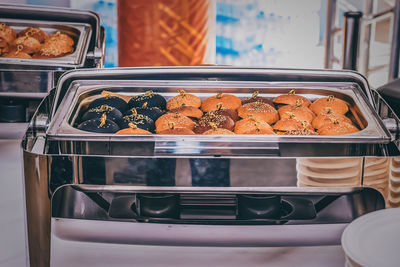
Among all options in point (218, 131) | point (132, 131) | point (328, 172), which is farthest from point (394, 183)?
point (132, 131)

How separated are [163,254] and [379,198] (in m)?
0.51

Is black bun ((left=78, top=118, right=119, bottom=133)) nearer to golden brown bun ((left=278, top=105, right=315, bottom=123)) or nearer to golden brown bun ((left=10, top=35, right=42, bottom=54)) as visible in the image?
golden brown bun ((left=278, top=105, right=315, bottom=123))

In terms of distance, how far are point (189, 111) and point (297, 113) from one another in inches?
11.9

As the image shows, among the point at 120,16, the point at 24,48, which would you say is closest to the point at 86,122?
the point at 24,48

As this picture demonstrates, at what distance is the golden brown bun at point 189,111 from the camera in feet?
3.54

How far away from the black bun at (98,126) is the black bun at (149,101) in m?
0.16

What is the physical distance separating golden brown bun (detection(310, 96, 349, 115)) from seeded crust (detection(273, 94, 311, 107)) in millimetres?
32

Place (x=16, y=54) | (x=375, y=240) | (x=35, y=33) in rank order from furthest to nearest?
(x=35, y=33), (x=16, y=54), (x=375, y=240)

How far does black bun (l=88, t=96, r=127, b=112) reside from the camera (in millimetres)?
1080

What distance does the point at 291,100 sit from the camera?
112 centimetres

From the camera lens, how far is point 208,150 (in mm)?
828

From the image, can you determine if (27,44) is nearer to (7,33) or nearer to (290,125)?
(7,33)

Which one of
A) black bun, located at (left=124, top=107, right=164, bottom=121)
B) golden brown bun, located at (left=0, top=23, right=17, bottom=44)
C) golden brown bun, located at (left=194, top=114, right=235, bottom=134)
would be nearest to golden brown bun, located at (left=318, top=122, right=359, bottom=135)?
golden brown bun, located at (left=194, top=114, right=235, bottom=134)

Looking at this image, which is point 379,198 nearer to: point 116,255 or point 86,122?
point 116,255
